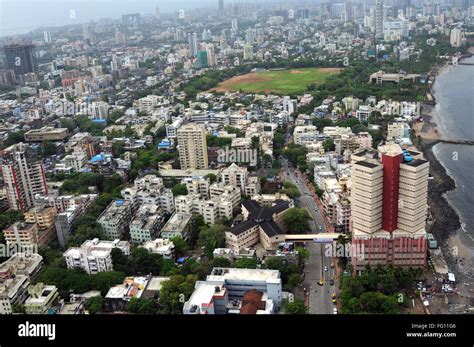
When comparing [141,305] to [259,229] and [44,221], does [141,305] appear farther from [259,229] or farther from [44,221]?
[44,221]

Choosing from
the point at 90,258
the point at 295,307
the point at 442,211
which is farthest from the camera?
the point at 442,211

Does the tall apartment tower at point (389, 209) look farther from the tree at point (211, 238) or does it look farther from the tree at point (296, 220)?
the tree at point (211, 238)

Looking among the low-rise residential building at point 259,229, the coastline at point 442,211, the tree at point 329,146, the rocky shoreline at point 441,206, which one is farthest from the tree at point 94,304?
the tree at point 329,146

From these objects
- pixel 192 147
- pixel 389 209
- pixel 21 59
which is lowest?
pixel 192 147

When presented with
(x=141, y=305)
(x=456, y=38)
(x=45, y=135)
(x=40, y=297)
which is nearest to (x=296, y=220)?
(x=141, y=305)

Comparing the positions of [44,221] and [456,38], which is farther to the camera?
[456,38]

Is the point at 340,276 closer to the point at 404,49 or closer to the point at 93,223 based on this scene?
the point at 93,223

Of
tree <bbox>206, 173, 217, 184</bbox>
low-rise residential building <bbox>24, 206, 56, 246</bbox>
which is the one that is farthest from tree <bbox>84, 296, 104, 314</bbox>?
tree <bbox>206, 173, 217, 184</bbox>

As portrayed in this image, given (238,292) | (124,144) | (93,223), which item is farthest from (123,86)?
(238,292)
